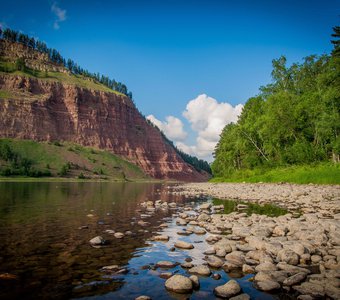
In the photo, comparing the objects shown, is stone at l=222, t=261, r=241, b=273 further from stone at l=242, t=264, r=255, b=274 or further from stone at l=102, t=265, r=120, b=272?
stone at l=102, t=265, r=120, b=272

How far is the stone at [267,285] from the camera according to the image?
574cm

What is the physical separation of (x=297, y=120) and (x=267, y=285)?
1815 inches

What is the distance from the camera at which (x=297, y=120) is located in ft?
154

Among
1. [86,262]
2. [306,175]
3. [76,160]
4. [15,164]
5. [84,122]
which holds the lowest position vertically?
[86,262]

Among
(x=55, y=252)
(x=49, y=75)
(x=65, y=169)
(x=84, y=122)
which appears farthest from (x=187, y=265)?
(x=49, y=75)

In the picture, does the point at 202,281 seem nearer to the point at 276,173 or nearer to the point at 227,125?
the point at 276,173

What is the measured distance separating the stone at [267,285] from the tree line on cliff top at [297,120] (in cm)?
3395

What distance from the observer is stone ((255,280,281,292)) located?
18.8 ft

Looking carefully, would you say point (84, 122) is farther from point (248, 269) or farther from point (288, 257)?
point (248, 269)

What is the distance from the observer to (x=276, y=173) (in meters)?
43.2

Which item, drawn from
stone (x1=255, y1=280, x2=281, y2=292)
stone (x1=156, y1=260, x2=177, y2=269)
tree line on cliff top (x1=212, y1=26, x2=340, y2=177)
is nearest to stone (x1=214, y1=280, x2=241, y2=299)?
stone (x1=255, y1=280, x2=281, y2=292)

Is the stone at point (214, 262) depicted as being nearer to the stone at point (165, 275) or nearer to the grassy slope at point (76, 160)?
the stone at point (165, 275)

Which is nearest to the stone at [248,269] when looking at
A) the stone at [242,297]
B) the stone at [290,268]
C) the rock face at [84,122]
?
the stone at [290,268]

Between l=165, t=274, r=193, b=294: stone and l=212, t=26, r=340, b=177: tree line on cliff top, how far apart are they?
3501 centimetres
